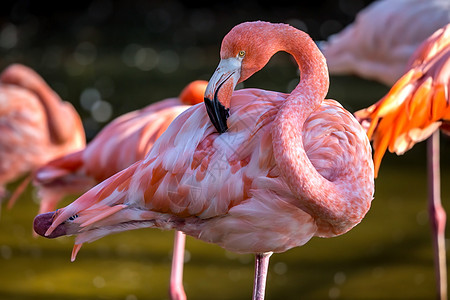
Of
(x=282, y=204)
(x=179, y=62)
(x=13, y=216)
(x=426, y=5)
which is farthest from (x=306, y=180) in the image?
(x=179, y=62)

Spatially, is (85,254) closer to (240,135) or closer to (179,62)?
(240,135)

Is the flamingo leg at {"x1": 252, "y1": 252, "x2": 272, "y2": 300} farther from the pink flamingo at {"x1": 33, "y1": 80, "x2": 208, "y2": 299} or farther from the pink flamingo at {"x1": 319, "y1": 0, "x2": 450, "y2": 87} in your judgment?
the pink flamingo at {"x1": 319, "y1": 0, "x2": 450, "y2": 87}

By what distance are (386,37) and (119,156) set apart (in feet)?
4.71

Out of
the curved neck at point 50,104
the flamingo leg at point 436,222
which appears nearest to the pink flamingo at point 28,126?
the curved neck at point 50,104

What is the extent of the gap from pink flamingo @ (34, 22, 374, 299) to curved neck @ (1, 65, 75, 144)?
66.1 inches

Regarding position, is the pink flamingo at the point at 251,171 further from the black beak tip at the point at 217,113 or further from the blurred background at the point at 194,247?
the blurred background at the point at 194,247

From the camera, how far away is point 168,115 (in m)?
2.29

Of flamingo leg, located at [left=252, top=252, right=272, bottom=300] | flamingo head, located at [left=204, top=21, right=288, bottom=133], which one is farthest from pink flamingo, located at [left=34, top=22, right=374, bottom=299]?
flamingo leg, located at [left=252, top=252, right=272, bottom=300]

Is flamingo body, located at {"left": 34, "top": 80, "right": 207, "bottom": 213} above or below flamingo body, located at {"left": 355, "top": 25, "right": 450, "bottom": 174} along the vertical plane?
below

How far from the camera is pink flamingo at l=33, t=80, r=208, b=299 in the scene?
7.39 feet

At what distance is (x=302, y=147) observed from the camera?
1387 mm

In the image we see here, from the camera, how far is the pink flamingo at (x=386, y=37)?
2980 millimetres

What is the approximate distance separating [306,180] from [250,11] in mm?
8396

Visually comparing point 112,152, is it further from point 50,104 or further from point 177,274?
point 50,104
